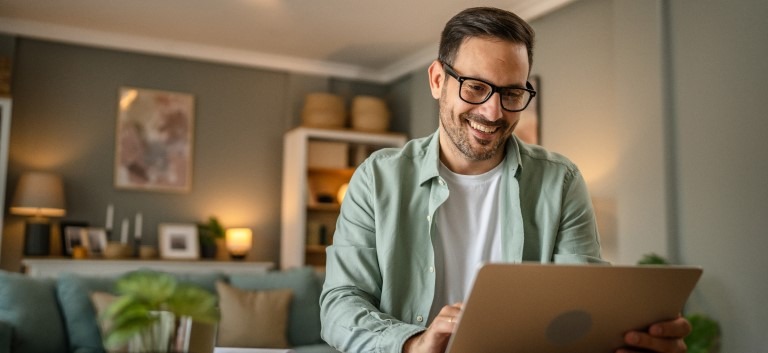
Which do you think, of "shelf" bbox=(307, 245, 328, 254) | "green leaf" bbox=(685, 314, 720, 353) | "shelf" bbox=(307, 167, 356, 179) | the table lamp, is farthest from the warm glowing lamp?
"green leaf" bbox=(685, 314, 720, 353)

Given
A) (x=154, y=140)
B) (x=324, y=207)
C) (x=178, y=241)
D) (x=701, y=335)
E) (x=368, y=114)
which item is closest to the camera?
(x=701, y=335)

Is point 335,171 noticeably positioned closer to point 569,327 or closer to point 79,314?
point 79,314

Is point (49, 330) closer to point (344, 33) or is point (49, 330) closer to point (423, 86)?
point (344, 33)

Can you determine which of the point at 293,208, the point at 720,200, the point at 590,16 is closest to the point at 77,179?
the point at 293,208

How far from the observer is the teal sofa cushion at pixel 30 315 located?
129 inches

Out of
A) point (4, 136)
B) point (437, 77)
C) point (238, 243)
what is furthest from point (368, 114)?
point (437, 77)

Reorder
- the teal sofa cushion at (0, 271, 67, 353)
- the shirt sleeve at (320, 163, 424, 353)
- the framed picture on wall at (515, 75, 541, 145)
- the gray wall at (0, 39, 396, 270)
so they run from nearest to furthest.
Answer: the shirt sleeve at (320, 163, 424, 353), the teal sofa cushion at (0, 271, 67, 353), the framed picture on wall at (515, 75, 541, 145), the gray wall at (0, 39, 396, 270)

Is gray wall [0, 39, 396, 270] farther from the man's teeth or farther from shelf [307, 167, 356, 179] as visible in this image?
the man's teeth

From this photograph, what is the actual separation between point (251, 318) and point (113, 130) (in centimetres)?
253

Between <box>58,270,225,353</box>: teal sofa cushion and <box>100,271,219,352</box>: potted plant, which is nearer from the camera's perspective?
<box>100,271,219,352</box>: potted plant

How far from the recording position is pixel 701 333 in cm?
345

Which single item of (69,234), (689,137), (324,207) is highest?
(689,137)

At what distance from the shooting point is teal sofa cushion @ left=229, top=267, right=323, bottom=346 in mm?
4090

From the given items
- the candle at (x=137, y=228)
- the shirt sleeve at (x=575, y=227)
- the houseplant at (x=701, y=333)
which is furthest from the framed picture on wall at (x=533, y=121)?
the shirt sleeve at (x=575, y=227)
